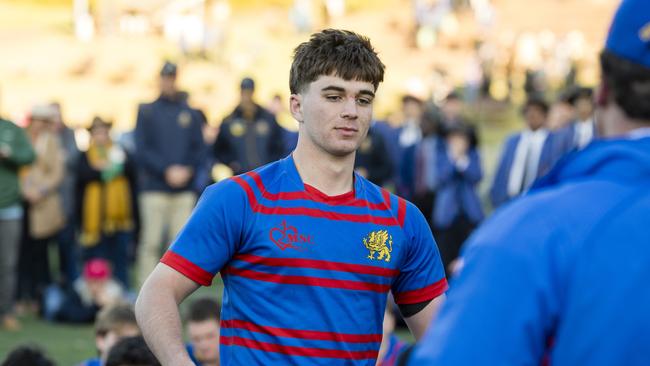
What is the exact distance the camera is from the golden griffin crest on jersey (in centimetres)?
396

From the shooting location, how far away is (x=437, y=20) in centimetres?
4175

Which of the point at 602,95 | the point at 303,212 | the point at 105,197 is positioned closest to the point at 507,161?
the point at 105,197

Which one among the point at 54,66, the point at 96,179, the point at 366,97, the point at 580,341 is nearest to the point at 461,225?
the point at 96,179

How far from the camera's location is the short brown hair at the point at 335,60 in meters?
4.08

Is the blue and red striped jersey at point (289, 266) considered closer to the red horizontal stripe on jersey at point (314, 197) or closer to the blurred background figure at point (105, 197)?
the red horizontal stripe on jersey at point (314, 197)

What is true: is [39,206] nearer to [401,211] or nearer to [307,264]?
[401,211]

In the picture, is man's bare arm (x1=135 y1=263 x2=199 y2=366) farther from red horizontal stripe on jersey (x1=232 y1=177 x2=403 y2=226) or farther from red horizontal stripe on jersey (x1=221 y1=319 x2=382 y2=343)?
red horizontal stripe on jersey (x1=232 y1=177 x2=403 y2=226)

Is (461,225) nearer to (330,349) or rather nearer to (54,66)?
(330,349)

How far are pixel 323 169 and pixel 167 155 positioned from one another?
7998 millimetres

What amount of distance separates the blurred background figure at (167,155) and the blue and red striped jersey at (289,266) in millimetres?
7974

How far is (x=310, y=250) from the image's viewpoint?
3879mm

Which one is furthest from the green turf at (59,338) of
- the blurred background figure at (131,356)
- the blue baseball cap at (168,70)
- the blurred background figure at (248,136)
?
the blurred background figure at (131,356)

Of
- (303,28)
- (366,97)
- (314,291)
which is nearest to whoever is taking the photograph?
(314,291)

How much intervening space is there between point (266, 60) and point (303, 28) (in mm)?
5306
